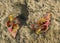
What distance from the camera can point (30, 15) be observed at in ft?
10.0

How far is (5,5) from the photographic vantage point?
3197mm

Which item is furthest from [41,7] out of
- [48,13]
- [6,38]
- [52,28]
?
[6,38]

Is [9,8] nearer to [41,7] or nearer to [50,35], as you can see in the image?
[41,7]

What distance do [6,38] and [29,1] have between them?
56cm

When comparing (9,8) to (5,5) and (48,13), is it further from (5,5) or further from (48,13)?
(48,13)

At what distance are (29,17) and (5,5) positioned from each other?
374mm

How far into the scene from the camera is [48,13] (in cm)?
302

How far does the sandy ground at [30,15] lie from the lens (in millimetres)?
2908

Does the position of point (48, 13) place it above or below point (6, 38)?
above

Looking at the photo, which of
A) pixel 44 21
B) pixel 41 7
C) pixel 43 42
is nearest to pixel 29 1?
pixel 41 7

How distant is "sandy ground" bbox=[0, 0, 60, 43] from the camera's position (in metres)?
2.91

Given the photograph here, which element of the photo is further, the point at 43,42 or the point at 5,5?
the point at 5,5

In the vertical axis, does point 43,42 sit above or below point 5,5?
below

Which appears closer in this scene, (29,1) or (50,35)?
(50,35)
